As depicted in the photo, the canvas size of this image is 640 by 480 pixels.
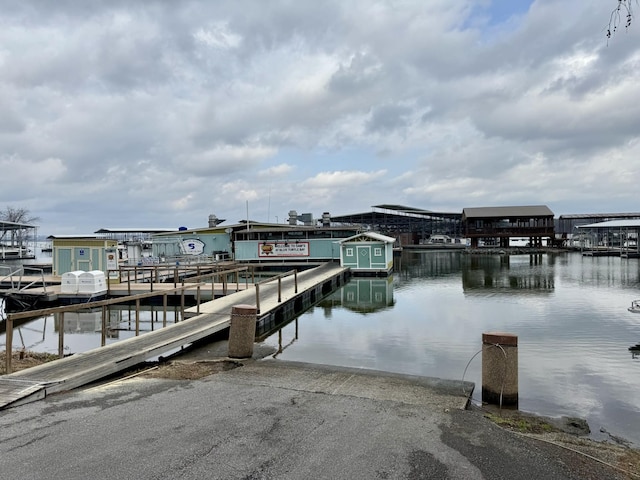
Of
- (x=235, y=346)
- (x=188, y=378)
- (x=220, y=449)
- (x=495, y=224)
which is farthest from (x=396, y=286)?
(x=495, y=224)

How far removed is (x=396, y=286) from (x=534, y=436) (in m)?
20.6

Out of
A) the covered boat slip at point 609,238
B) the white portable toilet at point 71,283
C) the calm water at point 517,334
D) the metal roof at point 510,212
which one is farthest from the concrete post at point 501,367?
the metal roof at point 510,212

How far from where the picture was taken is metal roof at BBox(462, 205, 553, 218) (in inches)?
2260

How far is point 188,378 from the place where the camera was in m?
6.90

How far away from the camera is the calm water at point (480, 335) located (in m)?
7.79

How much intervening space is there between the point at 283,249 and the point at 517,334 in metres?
25.3

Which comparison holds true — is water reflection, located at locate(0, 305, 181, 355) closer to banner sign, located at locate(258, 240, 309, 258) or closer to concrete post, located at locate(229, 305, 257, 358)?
concrete post, located at locate(229, 305, 257, 358)

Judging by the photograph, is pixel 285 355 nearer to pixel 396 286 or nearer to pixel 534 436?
pixel 534 436

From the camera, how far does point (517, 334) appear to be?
1281 centimetres

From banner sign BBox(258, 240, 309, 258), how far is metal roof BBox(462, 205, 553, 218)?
104ft

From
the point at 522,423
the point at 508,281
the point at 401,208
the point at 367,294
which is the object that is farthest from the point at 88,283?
the point at 401,208

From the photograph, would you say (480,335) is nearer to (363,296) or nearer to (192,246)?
(363,296)

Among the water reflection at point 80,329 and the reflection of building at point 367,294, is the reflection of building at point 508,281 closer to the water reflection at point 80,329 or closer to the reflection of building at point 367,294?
the reflection of building at point 367,294

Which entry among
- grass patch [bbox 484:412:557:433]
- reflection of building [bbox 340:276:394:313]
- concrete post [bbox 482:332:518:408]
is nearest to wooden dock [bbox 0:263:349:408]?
reflection of building [bbox 340:276:394:313]
